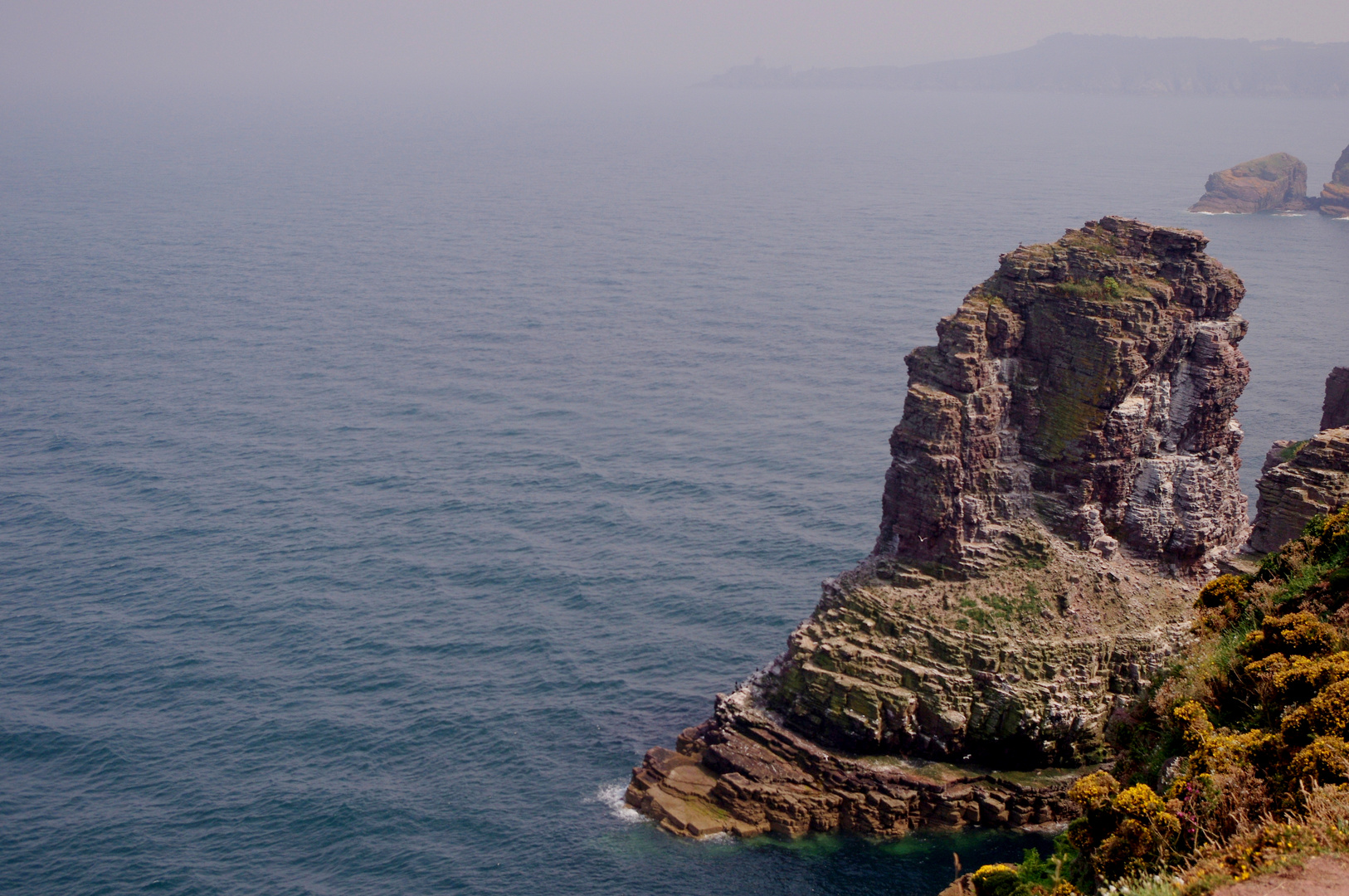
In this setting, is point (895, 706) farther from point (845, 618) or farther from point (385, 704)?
point (385, 704)

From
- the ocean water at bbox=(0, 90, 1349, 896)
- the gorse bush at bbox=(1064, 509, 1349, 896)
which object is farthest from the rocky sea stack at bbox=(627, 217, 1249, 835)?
the gorse bush at bbox=(1064, 509, 1349, 896)

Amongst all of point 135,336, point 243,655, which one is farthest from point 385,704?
point 135,336

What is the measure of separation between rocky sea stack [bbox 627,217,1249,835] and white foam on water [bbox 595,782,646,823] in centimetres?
82

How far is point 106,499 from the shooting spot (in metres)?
132

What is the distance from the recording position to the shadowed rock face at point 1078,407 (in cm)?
8419

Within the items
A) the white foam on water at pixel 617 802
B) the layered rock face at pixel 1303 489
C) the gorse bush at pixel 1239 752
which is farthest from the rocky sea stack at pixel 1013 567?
the gorse bush at pixel 1239 752

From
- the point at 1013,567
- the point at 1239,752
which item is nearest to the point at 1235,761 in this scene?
the point at 1239,752

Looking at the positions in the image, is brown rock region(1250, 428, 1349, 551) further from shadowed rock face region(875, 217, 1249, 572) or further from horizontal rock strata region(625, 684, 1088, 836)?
horizontal rock strata region(625, 684, 1088, 836)

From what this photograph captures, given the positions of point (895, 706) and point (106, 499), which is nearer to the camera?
point (895, 706)

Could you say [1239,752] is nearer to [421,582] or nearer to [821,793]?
[821,793]

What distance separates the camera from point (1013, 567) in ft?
281

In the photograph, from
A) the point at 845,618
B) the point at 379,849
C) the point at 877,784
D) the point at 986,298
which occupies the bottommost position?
the point at 379,849

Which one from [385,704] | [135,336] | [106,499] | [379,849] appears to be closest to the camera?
[379,849]

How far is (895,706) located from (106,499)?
295 feet
